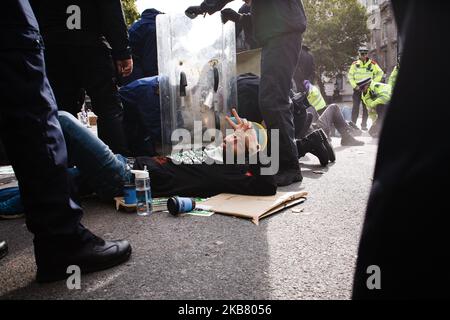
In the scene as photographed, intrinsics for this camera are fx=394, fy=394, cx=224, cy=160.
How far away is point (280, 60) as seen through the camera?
9.92 feet

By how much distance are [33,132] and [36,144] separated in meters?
0.04

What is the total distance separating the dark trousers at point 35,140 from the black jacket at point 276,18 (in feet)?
6.59

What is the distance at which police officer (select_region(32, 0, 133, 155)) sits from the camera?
271 cm

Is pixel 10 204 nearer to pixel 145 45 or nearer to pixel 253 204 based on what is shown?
pixel 253 204

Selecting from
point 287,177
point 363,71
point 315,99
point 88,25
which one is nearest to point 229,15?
point 88,25

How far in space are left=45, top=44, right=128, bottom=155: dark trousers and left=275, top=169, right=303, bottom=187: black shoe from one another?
1.27m

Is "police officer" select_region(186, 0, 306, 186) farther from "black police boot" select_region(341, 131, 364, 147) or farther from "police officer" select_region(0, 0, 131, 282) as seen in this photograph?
"black police boot" select_region(341, 131, 364, 147)

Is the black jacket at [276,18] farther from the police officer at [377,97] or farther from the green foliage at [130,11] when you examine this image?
the green foliage at [130,11]

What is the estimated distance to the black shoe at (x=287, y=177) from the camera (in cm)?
306

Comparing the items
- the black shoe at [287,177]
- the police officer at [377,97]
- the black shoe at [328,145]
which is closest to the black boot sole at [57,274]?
the black shoe at [287,177]
